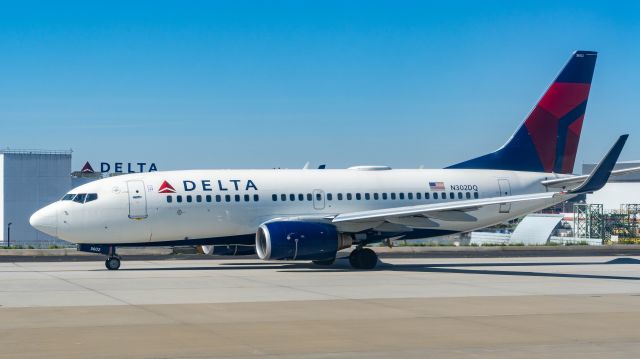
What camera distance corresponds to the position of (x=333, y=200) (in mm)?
35875

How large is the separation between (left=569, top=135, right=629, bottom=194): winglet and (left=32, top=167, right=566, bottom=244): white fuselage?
197 inches

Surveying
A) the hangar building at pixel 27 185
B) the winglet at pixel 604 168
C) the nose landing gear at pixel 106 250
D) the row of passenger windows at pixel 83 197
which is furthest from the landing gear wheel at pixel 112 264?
the hangar building at pixel 27 185

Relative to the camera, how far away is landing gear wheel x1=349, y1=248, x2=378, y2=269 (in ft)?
113

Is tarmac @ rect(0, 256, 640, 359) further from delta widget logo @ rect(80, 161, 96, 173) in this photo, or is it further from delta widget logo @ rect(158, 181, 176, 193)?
delta widget logo @ rect(80, 161, 96, 173)

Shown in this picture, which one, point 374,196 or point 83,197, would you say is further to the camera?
point 374,196

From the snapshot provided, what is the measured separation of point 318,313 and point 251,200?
15294 millimetres

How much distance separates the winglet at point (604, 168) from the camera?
29781 mm

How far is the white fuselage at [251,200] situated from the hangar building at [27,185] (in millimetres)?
63379

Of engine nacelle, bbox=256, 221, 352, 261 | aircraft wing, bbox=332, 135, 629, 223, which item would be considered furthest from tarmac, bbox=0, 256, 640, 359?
aircraft wing, bbox=332, 135, 629, 223

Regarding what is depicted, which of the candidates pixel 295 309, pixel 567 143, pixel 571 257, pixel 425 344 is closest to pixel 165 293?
pixel 295 309

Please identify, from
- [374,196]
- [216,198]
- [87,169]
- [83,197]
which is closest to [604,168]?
[374,196]

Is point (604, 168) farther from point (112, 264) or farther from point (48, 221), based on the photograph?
point (48, 221)

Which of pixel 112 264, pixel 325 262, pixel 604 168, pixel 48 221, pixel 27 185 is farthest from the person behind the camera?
pixel 27 185

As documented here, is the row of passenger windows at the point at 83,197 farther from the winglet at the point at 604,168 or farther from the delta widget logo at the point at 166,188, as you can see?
the winglet at the point at 604,168
